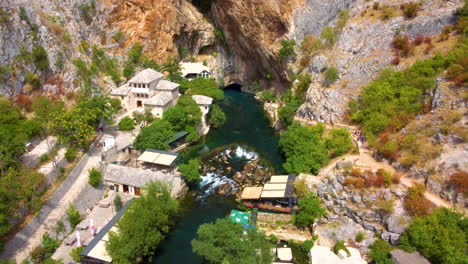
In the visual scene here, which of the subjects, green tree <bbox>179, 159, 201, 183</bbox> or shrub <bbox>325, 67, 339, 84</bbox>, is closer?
green tree <bbox>179, 159, 201, 183</bbox>

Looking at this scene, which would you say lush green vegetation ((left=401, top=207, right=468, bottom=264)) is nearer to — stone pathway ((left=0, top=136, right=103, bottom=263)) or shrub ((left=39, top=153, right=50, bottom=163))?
stone pathway ((left=0, top=136, right=103, bottom=263))

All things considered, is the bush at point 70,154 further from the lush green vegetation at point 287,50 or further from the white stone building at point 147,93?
the lush green vegetation at point 287,50

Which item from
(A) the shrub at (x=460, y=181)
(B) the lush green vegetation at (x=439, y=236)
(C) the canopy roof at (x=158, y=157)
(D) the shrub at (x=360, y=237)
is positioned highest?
(A) the shrub at (x=460, y=181)

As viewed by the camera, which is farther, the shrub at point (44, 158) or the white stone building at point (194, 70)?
the white stone building at point (194, 70)

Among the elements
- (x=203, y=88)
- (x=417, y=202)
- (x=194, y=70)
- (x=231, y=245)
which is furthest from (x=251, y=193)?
(x=194, y=70)

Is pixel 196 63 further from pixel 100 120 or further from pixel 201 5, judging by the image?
pixel 100 120

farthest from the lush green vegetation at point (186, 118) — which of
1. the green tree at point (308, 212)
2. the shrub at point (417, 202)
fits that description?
the shrub at point (417, 202)


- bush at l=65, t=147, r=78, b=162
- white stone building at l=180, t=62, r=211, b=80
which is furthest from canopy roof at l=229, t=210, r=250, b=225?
white stone building at l=180, t=62, r=211, b=80

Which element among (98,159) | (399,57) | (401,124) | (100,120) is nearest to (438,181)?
(401,124)
